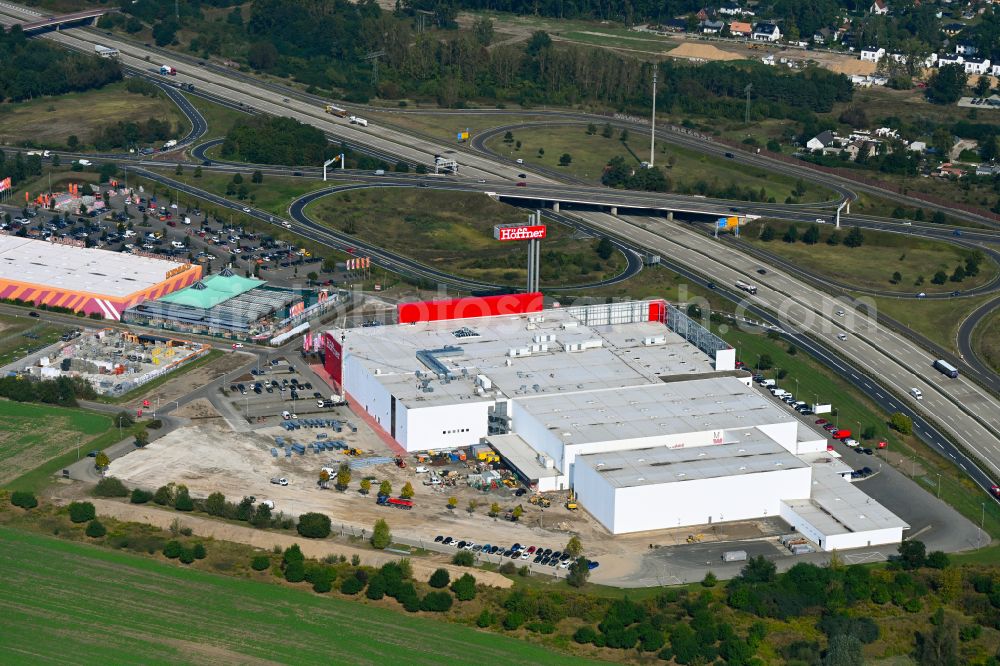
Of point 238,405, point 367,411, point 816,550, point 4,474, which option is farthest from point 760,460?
point 4,474

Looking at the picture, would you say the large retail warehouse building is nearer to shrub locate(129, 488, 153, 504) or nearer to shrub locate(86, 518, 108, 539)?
shrub locate(129, 488, 153, 504)

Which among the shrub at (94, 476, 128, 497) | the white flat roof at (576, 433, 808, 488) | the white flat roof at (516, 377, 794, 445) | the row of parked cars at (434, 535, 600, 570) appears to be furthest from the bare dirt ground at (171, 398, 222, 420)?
the white flat roof at (576, 433, 808, 488)

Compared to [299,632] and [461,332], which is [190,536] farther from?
[461,332]

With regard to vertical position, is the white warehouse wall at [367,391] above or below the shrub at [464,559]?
above

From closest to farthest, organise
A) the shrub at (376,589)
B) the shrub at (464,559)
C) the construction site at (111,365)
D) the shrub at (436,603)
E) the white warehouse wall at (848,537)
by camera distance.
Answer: the shrub at (436,603) → the shrub at (376,589) → the shrub at (464,559) → the white warehouse wall at (848,537) → the construction site at (111,365)

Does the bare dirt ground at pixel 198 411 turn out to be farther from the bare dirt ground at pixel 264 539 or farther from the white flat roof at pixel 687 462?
the white flat roof at pixel 687 462

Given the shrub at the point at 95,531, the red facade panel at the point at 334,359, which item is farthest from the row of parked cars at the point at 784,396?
the shrub at the point at 95,531

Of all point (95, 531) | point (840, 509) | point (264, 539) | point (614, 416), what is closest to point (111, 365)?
point (95, 531)
